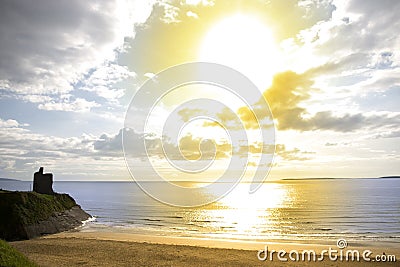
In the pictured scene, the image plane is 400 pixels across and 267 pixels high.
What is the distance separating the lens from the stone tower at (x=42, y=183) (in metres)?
53.6

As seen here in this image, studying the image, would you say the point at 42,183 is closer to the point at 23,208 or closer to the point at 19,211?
the point at 23,208

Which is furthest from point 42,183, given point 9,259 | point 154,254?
point 9,259

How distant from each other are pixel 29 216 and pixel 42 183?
643 inches

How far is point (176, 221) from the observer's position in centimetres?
5994

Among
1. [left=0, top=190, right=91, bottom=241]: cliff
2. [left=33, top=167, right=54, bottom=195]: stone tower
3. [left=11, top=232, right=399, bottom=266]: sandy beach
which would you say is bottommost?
[left=11, top=232, right=399, bottom=266]: sandy beach

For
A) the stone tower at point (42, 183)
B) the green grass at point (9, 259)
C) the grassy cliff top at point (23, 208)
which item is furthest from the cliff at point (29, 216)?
the green grass at point (9, 259)

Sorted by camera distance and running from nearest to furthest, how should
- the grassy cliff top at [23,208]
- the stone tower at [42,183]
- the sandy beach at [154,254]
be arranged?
the sandy beach at [154,254], the grassy cliff top at [23,208], the stone tower at [42,183]
